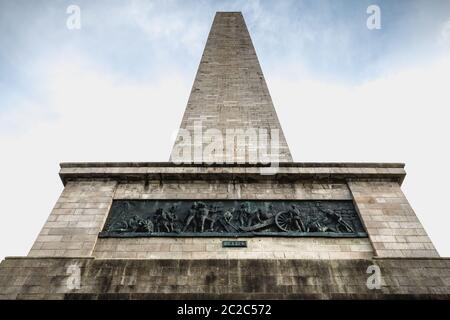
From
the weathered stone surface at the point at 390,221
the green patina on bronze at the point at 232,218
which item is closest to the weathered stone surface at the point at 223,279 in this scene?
the weathered stone surface at the point at 390,221

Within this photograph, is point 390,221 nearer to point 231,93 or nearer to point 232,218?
point 232,218

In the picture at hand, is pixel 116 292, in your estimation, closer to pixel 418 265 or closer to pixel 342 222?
pixel 342 222

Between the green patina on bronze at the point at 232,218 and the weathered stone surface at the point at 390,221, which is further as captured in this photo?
the green patina on bronze at the point at 232,218

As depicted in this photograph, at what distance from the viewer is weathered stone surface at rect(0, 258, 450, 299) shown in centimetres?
632

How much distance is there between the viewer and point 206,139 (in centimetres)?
1202

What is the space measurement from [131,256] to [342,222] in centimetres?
430

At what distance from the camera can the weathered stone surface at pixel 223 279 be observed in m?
6.32

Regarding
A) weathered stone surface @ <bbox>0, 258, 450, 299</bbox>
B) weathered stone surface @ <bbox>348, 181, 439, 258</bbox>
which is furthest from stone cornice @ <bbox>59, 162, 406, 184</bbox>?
weathered stone surface @ <bbox>0, 258, 450, 299</bbox>

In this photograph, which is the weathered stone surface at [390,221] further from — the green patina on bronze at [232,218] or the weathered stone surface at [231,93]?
the weathered stone surface at [231,93]

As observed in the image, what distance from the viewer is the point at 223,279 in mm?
6727

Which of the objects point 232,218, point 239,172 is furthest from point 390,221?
point 239,172

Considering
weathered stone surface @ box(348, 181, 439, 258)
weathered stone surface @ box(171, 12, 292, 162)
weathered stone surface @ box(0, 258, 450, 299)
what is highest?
weathered stone surface @ box(171, 12, 292, 162)

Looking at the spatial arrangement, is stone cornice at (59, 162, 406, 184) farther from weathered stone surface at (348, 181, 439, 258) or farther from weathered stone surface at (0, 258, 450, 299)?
weathered stone surface at (0, 258, 450, 299)
